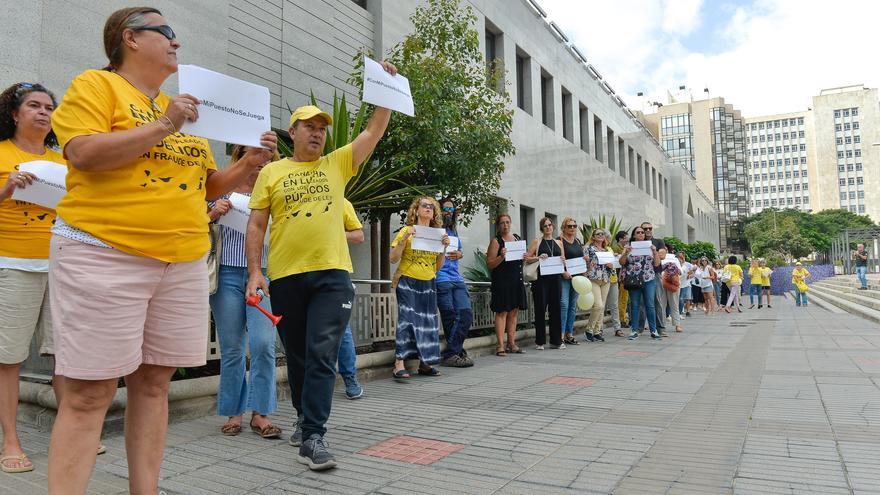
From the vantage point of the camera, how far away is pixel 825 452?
3434mm

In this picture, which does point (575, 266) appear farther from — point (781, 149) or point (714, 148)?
point (781, 149)

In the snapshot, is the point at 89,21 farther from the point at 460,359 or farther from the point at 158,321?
the point at 158,321

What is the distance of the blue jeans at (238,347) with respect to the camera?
396 cm

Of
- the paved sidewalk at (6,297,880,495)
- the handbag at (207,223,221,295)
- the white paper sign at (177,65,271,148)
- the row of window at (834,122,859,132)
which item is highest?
the row of window at (834,122,859,132)

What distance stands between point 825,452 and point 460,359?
4.20m

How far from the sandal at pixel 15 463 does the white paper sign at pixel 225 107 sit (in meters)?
2.13

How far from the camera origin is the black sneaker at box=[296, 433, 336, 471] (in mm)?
3131

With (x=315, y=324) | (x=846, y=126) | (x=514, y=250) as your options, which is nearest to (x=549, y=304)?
(x=514, y=250)

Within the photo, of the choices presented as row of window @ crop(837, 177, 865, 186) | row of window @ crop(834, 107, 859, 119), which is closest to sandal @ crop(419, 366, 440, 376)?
row of window @ crop(837, 177, 865, 186)

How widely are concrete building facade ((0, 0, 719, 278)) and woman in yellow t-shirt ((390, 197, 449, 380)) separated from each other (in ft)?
11.2

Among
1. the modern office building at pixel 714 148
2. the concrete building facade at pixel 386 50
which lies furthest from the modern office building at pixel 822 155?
the concrete building facade at pixel 386 50

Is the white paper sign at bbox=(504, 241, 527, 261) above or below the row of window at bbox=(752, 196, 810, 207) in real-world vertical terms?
below

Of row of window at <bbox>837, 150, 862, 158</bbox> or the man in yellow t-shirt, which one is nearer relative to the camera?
the man in yellow t-shirt

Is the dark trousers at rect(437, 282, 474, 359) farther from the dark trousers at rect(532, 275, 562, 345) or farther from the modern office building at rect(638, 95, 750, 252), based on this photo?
the modern office building at rect(638, 95, 750, 252)
